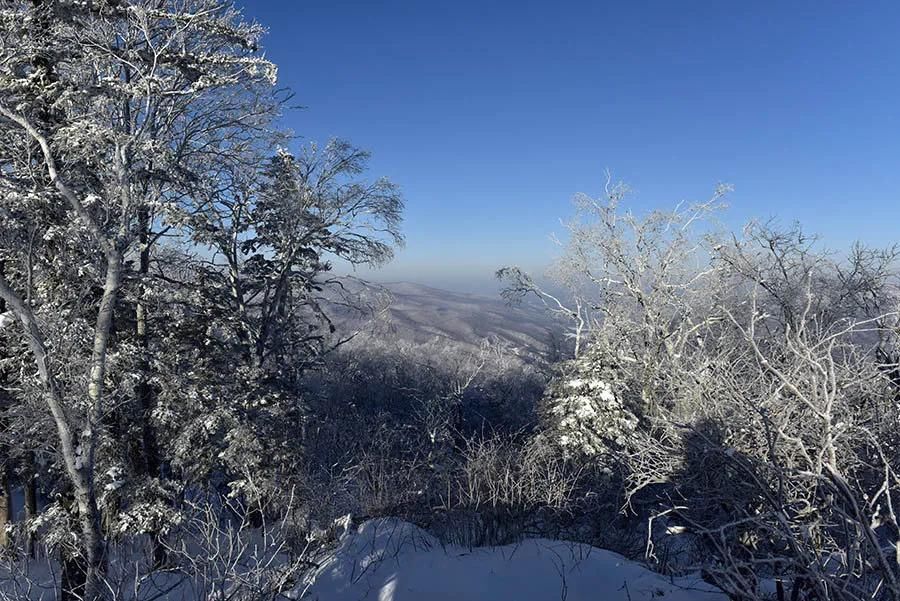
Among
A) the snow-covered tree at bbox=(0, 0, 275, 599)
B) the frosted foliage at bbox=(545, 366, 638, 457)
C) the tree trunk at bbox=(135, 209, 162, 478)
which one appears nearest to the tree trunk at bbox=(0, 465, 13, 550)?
the tree trunk at bbox=(135, 209, 162, 478)

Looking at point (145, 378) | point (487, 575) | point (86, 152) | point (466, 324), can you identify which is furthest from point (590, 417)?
point (466, 324)

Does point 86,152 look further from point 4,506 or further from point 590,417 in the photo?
point 590,417

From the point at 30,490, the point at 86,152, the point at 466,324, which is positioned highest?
the point at 86,152

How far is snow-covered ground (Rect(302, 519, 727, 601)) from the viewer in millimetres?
5562

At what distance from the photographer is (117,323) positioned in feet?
31.8

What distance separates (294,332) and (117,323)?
468 centimetres

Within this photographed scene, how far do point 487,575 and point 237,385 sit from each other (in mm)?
7111

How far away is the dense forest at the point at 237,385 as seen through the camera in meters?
4.39

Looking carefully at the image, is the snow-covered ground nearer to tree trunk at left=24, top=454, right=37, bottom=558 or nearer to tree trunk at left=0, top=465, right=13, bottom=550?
tree trunk at left=24, top=454, right=37, bottom=558

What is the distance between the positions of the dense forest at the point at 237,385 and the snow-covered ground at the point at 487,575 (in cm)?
33

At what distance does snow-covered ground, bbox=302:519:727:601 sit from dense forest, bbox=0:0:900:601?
325mm

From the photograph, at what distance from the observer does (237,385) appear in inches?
431

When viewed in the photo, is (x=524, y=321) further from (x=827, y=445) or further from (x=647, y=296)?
(x=827, y=445)

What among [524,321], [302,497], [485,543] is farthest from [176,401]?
[524,321]
